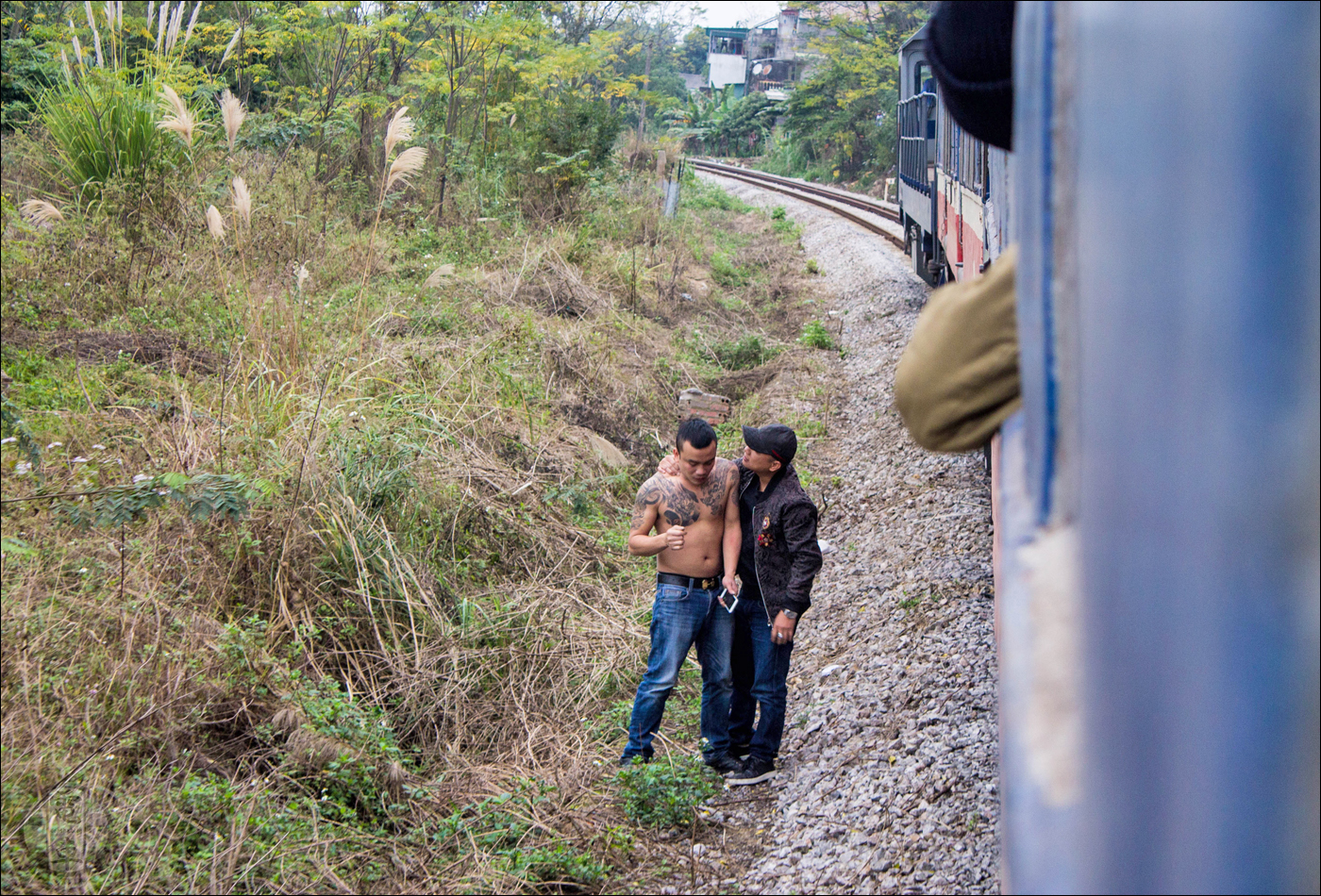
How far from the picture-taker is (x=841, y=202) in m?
29.2

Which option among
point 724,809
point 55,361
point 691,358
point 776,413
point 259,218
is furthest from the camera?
point 691,358

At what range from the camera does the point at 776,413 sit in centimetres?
1012

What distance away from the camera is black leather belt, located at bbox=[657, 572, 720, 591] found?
478 centimetres

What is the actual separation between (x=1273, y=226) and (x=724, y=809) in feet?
14.2

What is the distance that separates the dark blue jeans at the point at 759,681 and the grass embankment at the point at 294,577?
65 cm

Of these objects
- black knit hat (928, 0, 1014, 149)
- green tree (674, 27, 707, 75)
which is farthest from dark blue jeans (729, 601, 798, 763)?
green tree (674, 27, 707, 75)

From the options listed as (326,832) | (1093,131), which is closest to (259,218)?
(326,832)

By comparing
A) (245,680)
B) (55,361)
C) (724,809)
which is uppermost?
(55,361)

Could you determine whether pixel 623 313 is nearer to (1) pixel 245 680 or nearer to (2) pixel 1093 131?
(1) pixel 245 680

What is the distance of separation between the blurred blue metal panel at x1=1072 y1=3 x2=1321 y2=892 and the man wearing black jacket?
12.1ft

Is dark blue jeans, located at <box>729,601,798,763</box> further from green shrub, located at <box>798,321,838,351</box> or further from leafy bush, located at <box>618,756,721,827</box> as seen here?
green shrub, located at <box>798,321,838,351</box>

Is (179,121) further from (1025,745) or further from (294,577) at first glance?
(1025,745)

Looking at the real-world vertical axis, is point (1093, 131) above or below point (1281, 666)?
above

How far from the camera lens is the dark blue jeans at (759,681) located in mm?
4809
